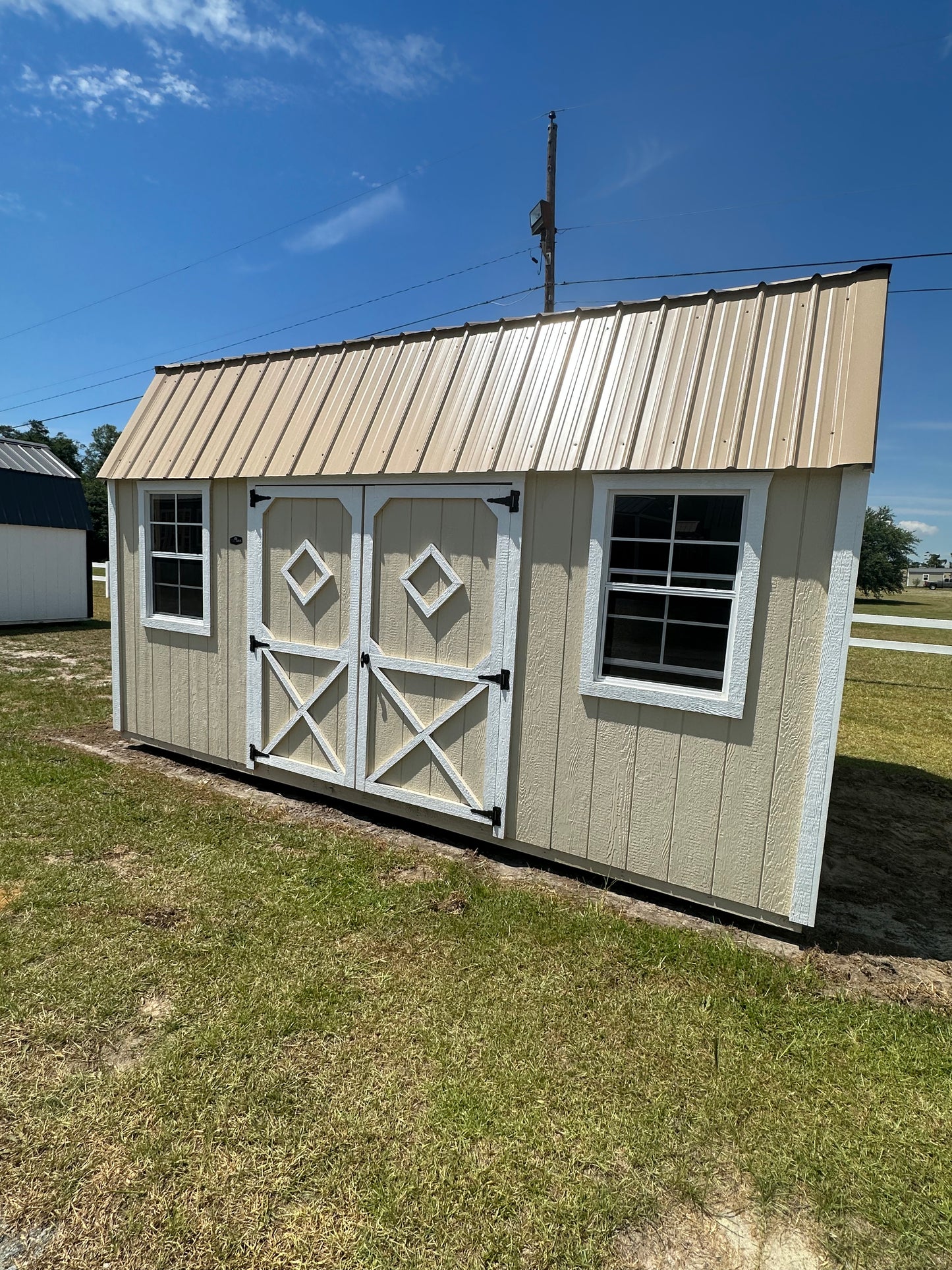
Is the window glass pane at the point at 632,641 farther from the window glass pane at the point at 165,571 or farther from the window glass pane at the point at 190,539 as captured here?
the window glass pane at the point at 165,571

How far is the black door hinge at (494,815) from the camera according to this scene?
163 inches

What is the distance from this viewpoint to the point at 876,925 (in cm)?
364

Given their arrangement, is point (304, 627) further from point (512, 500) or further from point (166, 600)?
point (512, 500)

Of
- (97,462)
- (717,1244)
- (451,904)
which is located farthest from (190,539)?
(97,462)

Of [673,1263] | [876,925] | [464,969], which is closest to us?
[673,1263]

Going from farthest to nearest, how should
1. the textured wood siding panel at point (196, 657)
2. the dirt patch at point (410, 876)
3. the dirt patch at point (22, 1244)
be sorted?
the textured wood siding panel at point (196, 657) < the dirt patch at point (410, 876) < the dirt patch at point (22, 1244)

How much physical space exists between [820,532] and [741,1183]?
2.64 metres

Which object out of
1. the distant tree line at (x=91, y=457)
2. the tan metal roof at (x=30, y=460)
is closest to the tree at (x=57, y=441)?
the distant tree line at (x=91, y=457)

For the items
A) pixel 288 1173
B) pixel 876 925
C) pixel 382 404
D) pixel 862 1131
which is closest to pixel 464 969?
pixel 288 1173

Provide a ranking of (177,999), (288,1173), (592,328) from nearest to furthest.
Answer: (288,1173) → (177,999) → (592,328)

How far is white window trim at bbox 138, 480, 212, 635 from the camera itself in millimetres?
5316

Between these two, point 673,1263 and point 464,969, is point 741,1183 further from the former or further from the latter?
point 464,969

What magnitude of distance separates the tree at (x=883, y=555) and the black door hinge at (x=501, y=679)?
Answer: 44869 millimetres

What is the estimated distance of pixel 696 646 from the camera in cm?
357
